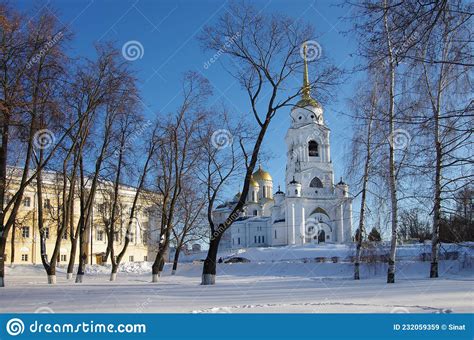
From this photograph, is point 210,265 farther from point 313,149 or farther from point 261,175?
point 261,175

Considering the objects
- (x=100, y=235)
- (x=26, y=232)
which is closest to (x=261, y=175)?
(x=100, y=235)

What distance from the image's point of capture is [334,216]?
82.4m

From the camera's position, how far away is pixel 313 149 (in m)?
89.7

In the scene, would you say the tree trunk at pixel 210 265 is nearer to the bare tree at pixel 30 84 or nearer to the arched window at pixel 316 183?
the bare tree at pixel 30 84

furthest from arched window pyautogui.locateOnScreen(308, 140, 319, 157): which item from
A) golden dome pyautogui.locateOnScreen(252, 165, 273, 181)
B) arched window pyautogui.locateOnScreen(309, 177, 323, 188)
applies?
golden dome pyautogui.locateOnScreen(252, 165, 273, 181)

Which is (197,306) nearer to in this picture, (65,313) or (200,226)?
(65,313)

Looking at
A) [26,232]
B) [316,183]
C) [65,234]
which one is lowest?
[65,234]

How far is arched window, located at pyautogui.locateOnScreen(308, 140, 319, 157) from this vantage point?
89188mm

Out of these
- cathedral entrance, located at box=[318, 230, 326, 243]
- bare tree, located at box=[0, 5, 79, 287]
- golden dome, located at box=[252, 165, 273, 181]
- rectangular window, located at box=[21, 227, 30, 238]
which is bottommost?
cathedral entrance, located at box=[318, 230, 326, 243]

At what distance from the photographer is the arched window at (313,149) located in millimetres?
89188

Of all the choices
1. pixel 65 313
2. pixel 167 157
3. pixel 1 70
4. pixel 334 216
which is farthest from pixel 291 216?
pixel 65 313

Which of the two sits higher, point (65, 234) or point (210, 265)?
point (65, 234)

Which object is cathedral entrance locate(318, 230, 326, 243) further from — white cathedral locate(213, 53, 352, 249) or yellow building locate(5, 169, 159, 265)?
yellow building locate(5, 169, 159, 265)

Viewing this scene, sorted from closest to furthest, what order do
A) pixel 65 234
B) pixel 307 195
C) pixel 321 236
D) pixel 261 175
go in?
1. pixel 65 234
2. pixel 321 236
3. pixel 307 195
4. pixel 261 175
